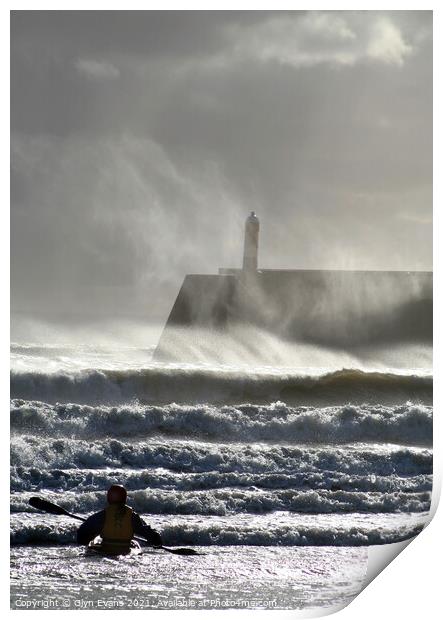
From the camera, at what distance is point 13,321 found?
392 centimetres

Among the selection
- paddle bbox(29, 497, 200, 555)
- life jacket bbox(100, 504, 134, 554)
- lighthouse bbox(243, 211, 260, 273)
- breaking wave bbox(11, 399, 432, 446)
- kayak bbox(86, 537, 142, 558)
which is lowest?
kayak bbox(86, 537, 142, 558)

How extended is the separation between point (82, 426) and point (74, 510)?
0.30 m

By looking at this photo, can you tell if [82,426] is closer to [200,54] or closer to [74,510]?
[74,510]

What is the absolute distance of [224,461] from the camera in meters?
4.00

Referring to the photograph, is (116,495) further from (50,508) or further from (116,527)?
(50,508)

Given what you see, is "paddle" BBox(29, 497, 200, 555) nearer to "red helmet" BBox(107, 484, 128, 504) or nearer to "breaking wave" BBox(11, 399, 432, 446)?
"red helmet" BBox(107, 484, 128, 504)

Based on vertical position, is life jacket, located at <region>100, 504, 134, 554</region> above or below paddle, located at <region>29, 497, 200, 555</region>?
below

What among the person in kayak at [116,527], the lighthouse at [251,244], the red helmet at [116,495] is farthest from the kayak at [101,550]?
the lighthouse at [251,244]

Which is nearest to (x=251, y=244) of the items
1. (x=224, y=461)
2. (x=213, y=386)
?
(x=213, y=386)

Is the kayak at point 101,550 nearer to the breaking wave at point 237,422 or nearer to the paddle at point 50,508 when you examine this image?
the paddle at point 50,508

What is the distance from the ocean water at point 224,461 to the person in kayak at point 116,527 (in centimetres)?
4

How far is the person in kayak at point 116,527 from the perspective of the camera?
3.89 metres

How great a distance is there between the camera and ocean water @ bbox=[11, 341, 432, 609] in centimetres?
390

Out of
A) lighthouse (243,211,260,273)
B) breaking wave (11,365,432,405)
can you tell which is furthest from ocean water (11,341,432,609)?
lighthouse (243,211,260,273)
